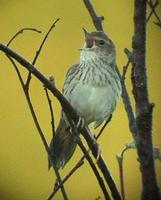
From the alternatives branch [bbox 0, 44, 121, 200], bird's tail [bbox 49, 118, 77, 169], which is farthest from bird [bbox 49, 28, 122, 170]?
branch [bbox 0, 44, 121, 200]

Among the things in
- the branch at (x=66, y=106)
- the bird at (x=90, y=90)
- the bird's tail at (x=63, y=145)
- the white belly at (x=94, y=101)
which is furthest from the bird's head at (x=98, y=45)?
the branch at (x=66, y=106)

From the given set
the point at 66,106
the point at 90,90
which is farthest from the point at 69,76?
the point at 66,106

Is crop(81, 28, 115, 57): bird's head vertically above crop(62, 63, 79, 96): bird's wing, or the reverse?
crop(81, 28, 115, 57): bird's head

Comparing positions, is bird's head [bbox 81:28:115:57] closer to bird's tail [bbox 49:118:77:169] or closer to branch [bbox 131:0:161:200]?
bird's tail [bbox 49:118:77:169]

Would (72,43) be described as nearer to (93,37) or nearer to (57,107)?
(93,37)

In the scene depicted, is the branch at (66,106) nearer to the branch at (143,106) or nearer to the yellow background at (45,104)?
the branch at (143,106)

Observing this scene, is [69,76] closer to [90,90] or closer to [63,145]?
[90,90]

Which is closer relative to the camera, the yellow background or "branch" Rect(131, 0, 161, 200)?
"branch" Rect(131, 0, 161, 200)
